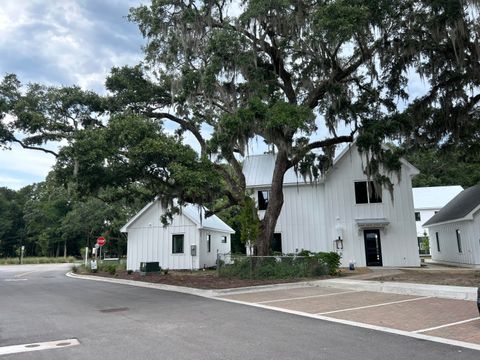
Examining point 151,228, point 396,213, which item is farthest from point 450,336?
point 151,228

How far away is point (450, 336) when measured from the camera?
21.6ft

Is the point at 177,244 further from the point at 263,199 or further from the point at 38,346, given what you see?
the point at 38,346

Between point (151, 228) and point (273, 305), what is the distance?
16.9 metres

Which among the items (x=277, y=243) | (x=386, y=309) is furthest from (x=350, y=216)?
(x=386, y=309)

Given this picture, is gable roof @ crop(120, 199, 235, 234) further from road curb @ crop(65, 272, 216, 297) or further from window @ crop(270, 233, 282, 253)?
road curb @ crop(65, 272, 216, 297)

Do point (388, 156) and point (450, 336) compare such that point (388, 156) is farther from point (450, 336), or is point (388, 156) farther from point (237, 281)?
point (450, 336)

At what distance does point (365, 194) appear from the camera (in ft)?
74.4

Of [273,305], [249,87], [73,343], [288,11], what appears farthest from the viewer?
[249,87]

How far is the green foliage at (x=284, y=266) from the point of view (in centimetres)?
1622

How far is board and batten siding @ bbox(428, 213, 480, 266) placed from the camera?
21.0 metres

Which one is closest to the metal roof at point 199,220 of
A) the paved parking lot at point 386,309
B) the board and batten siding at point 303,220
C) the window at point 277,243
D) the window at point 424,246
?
the window at point 277,243

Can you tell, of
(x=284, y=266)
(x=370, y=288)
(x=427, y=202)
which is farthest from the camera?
(x=427, y=202)

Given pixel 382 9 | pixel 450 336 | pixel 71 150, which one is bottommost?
pixel 450 336

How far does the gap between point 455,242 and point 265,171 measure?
1225cm
